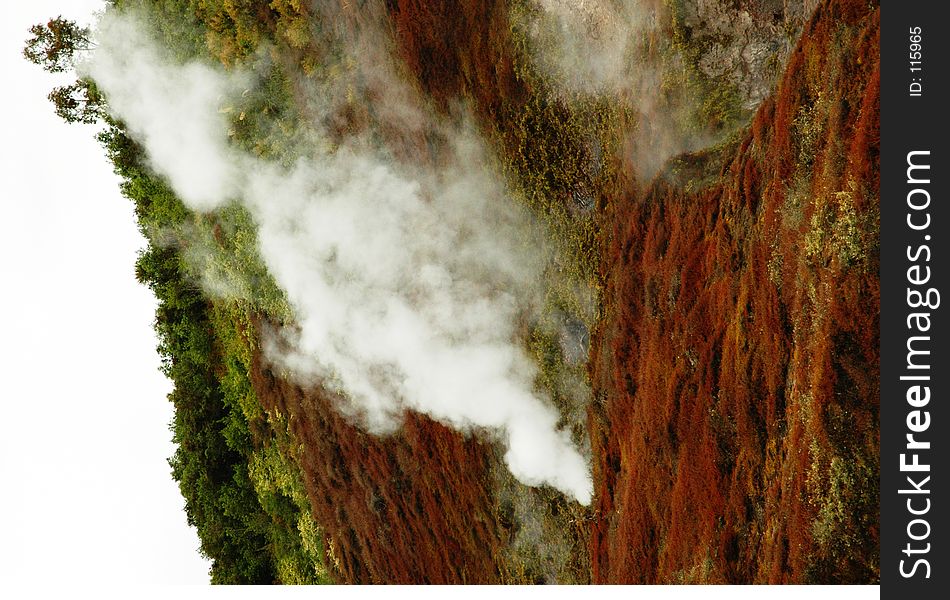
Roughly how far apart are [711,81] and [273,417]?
812cm

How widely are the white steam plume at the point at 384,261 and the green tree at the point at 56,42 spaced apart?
0.48 m

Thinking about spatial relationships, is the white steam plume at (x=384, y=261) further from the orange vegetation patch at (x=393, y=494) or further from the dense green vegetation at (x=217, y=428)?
the dense green vegetation at (x=217, y=428)

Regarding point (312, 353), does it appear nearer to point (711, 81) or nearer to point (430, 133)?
point (430, 133)

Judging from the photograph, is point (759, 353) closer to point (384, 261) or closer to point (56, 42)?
point (384, 261)

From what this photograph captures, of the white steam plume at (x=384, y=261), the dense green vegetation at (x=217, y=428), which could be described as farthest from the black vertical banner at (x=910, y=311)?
the dense green vegetation at (x=217, y=428)

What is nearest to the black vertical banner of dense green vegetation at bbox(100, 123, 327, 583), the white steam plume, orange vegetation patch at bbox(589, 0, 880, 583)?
orange vegetation patch at bbox(589, 0, 880, 583)

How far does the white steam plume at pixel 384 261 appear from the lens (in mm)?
8453

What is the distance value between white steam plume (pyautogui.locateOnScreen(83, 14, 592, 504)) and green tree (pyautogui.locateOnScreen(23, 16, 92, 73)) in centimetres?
48

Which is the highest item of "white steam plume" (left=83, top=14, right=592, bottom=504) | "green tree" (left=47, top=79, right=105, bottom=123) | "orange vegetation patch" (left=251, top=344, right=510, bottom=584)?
"green tree" (left=47, top=79, right=105, bottom=123)

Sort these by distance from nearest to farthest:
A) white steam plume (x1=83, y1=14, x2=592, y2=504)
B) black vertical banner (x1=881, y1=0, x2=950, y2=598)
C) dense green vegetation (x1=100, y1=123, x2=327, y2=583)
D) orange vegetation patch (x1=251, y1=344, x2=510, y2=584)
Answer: black vertical banner (x1=881, y1=0, x2=950, y2=598) → white steam plume (x1=83, y1=14, x2=592, y2=504) → orange vegetation patch (x1=251, y1=344, x2=510, y2=584) → dense green vegetation (x1=100, y1=123, x2=327, y2=583)

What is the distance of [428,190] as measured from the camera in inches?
344

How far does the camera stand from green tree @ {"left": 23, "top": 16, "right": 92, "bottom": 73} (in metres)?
11.4

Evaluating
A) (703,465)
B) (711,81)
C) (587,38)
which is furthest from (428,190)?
(703,465)

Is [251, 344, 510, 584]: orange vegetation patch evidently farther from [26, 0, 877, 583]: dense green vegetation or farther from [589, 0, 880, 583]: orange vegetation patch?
[589, 0, 880, 583]: orange vegetation patch
